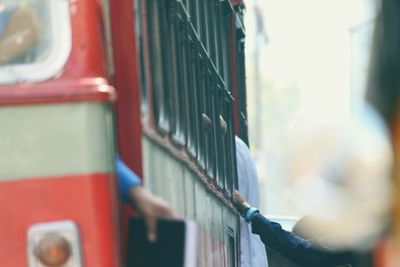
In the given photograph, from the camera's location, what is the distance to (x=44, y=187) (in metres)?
2.19

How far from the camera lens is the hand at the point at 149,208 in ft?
7.45

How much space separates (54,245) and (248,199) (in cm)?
321

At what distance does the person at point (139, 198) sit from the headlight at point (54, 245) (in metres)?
0.17

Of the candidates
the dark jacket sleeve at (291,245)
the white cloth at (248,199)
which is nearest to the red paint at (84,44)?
the dark jacket sleeve at (291,245)

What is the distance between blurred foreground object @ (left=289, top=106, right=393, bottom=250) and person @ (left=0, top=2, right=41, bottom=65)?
2.37 ft

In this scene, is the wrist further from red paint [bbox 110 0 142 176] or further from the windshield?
the windshield

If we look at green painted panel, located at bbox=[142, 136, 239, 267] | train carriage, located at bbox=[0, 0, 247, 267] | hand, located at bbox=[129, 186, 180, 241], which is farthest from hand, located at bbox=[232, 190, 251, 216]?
hand, located at bbox=[129, 186, 180, 241]

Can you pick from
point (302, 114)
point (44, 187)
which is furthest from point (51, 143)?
point (302, 114)

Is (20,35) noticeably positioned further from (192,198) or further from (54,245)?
(192,198)

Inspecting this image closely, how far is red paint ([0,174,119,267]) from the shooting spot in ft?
7.17

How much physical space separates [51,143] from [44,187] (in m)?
0.11

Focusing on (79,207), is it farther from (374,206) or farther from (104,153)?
(374,206)

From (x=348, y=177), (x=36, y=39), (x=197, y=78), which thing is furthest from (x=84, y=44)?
(x=197, y=78)

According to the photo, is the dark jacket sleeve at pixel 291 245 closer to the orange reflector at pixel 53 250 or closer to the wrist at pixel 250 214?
the wrist at pixel 250 214
